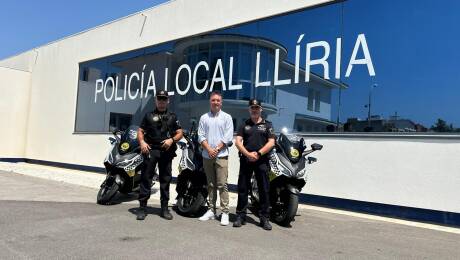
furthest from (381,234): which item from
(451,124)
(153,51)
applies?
(153,51)

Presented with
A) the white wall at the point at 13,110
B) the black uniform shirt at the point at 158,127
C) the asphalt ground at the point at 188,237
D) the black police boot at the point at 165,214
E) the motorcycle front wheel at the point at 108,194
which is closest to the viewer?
the asphalt ground at the point at 188,237

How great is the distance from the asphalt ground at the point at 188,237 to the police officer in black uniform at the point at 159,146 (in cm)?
35

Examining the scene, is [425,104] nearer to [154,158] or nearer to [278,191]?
[278,191]

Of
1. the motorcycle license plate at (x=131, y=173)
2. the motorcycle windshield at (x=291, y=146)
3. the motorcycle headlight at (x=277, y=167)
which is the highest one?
the motorcycle windshield at (x=291, y=146)

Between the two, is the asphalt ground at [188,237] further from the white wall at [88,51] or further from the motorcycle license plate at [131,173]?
the white wall at [88,51]

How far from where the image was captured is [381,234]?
5230 millimetres

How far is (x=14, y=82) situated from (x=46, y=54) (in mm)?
1781

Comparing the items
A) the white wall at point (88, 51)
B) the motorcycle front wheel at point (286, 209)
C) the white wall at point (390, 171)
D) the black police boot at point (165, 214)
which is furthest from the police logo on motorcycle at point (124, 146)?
the white wall at point (88, 51)

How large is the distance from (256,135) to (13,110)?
544 inches

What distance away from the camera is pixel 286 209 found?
537 cm

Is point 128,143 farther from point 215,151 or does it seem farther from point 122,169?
point 215,151

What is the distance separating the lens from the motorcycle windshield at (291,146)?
5.62m

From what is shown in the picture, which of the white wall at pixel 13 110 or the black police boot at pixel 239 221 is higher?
the white wall at pixel 13 110

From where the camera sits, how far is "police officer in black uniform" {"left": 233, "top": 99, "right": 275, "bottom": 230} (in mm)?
5305
